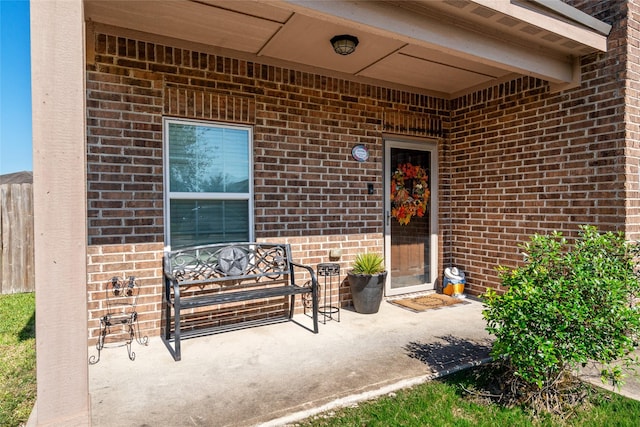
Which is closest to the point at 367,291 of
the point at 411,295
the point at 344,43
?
the point at 411,295

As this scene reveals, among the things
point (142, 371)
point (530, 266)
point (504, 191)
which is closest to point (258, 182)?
point (142, 371)

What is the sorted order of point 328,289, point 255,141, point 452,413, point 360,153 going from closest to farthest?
point 452,413
point 255,141
point 328,289
point 360,153

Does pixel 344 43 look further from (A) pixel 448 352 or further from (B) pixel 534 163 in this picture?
(A) pixel 448 352

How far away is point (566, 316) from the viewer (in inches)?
92.8

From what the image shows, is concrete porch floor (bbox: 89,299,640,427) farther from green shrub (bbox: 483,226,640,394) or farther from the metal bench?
green shrub (bbox: 483,226,640,394)

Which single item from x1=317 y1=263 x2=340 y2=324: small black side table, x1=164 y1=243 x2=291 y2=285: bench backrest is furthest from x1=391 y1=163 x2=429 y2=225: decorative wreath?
x1=164 y1=243 x2=291 y2=285: bench backrest

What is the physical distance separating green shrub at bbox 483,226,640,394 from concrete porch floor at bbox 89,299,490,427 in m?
0.77

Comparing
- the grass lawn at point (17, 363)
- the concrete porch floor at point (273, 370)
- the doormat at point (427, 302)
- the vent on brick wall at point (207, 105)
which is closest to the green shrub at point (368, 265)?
the concrete porch floor at point (273, 370)

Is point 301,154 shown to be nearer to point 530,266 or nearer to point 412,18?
point 412,18

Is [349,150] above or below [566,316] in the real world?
above

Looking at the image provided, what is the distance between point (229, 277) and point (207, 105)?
181 cm

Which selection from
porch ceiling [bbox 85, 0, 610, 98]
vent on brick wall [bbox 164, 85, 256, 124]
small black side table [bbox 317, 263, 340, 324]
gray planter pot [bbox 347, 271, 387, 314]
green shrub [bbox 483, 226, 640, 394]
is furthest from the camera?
gray planter pot [bbox 347, 271, 387, 314]

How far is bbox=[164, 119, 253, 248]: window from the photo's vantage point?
13.0 ft

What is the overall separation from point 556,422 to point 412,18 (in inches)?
121
